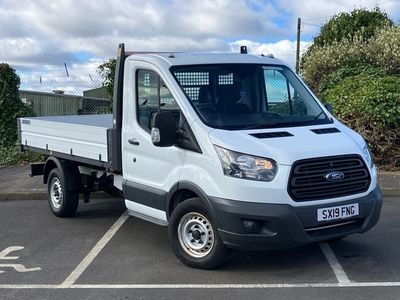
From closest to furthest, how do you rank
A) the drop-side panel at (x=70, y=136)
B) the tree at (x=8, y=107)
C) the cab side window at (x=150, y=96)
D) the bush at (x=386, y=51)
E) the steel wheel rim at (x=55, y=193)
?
the cab side window at (x=150, y=96)
the drop-side panel at (x=70, y=136)
the steel wheel rim at (x=55, y=193)
the tree at (x=8, y=107)
the bush at (x=386, y=51)

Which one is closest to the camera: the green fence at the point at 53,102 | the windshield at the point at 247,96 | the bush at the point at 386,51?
the windshield at the point at 247,96

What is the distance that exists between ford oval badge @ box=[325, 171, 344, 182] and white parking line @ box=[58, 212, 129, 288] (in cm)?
261

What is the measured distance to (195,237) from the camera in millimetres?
5766

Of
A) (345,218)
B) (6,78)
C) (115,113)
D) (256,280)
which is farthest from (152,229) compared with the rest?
(6,78)

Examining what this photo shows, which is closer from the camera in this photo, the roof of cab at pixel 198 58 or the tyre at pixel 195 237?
the tyre at pixel 195 237

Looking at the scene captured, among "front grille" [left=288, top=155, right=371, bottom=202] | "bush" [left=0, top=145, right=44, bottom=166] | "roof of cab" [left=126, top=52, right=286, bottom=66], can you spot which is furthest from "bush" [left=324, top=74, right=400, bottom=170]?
"bush" [left=0, top=145, right=44, bottom=166]

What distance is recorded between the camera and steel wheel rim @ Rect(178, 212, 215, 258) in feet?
18.6

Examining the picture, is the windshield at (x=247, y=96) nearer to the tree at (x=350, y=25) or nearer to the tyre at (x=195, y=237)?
the tyre at (x=195, y=237)

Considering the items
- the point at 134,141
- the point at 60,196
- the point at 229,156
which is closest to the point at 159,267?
the point at 134,141

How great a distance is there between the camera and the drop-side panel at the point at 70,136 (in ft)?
23.4

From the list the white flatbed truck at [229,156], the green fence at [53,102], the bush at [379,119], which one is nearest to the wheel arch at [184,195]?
the white flatbed truck at [229,156]

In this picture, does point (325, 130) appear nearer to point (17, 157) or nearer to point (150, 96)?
point (150, 96)

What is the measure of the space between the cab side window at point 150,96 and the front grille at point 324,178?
153cm

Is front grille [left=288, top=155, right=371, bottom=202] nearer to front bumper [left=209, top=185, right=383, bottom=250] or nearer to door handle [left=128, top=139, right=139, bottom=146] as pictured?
front bumper [left=209, top=185, right=383, bottom=250]
